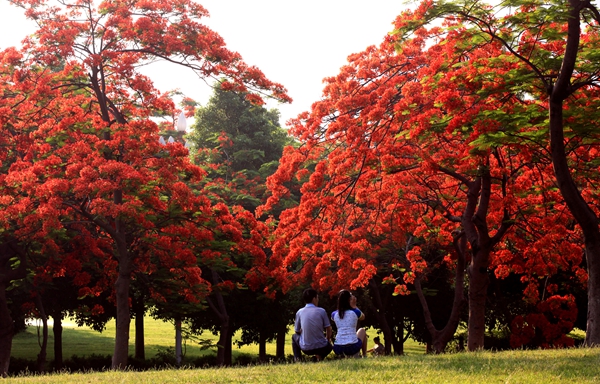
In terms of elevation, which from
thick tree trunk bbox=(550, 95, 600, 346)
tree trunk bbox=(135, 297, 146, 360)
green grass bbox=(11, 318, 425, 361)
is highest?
thick tree trunk bbox=(550, 95, 600, 346)

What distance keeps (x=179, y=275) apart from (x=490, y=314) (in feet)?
48.7

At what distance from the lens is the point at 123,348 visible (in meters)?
18.2

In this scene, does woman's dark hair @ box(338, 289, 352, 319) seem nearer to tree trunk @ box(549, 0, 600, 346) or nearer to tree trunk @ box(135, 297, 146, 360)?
tree trunk @ box(549, 0, 600, 346)

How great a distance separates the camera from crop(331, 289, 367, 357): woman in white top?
11.4m

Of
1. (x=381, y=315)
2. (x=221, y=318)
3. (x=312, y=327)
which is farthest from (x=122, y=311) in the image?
(x=381, y=315)

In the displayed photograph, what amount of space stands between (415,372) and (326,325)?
2.13 metres

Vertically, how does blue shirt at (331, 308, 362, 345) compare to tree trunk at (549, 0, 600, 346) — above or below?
below

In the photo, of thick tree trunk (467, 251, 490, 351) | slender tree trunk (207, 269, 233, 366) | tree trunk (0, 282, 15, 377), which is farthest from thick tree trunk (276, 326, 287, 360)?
thick tree trunk (467, 251, 490, 351)

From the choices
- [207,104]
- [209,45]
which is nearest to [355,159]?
[209,45]

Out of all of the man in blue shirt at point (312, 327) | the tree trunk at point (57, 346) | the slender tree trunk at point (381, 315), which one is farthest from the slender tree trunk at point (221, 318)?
the man in blue shirt at point (312, 327)

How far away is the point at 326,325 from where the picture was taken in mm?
11633

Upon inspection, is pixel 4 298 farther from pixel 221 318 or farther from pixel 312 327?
pixel 312 327

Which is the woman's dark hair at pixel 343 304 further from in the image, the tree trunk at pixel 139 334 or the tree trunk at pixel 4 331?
the tree trunk at pixel 139 334

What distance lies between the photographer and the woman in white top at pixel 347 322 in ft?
37.5
